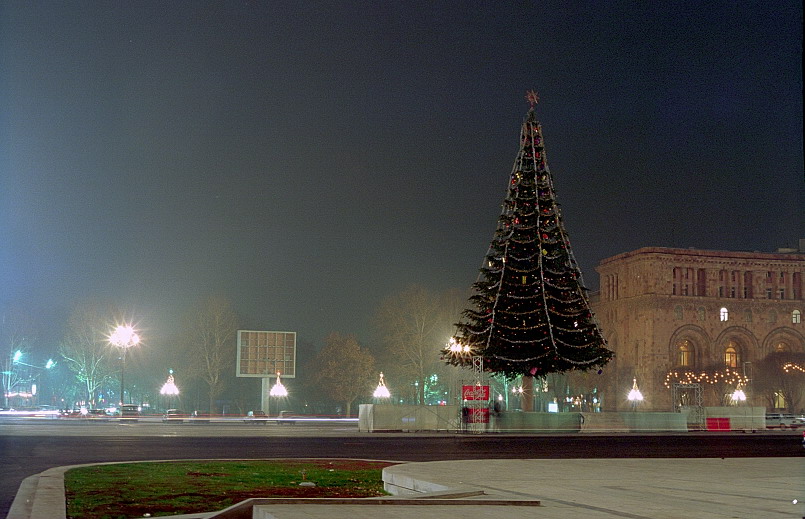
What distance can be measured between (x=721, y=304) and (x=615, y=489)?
9581 centimetres

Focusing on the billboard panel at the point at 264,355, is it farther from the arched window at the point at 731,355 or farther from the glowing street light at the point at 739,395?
the arched window at the point at 731,355

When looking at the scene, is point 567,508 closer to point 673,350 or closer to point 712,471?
point 712,471

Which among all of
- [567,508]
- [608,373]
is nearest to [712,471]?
[567,508]

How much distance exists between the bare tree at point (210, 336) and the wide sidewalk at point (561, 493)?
67.3 metres

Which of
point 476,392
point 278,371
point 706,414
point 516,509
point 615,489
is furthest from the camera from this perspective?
point 278,371

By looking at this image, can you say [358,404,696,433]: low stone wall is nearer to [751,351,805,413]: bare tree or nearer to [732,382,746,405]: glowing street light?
[732,382,746,405]: glowing street light

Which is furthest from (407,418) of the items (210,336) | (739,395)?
(739,395)

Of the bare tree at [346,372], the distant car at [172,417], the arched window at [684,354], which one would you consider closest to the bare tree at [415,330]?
the bare tree at [346,372]

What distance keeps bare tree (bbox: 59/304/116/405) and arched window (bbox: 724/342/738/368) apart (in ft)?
206

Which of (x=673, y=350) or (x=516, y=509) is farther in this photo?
(x=673, y=350)

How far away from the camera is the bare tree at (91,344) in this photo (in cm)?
8262

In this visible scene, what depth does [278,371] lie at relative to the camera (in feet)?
229

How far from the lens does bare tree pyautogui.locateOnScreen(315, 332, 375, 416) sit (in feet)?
278

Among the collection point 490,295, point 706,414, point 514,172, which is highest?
point 514,172
